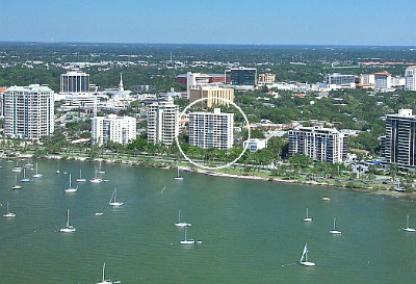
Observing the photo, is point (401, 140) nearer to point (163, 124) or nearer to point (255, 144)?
point (255, 144)

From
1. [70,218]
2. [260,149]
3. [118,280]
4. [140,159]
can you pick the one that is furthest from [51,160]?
[118,280]

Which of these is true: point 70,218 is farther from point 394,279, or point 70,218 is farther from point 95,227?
point 394,279

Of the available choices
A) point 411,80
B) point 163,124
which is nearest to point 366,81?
point 411,80

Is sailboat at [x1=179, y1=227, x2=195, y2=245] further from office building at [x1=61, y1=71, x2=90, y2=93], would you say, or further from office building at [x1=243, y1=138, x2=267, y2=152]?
office building at [x1=61, y1=71, x2=90, y2=93]

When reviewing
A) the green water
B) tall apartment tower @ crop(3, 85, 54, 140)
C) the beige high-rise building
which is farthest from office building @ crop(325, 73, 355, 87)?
the green water

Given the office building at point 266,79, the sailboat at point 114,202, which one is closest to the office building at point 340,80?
the office building at point 266,79
